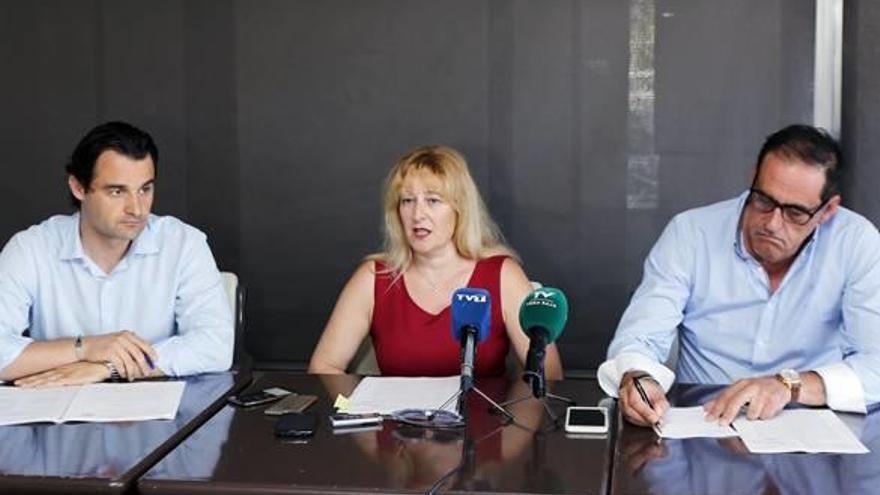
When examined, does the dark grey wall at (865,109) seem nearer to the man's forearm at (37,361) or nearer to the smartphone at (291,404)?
the smartphone at (291,404)

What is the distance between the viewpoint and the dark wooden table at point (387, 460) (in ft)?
5.89

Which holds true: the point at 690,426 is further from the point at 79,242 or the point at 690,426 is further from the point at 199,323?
the point at 79,242

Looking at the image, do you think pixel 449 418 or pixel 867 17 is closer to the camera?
pixel 449 418

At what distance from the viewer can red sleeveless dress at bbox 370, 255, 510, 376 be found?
2.96 meters

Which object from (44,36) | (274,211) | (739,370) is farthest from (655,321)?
(44,36)

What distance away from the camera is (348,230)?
14.1 ft

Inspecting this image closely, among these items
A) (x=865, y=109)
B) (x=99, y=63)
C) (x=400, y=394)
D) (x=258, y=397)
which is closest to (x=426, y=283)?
(x=400, y=394)

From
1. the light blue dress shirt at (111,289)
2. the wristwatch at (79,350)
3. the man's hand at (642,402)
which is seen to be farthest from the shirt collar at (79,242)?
the man's hand at (642,402)

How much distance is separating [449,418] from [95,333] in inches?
47.8

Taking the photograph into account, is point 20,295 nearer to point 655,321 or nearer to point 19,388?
point 19,388

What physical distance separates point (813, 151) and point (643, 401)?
0.78 m

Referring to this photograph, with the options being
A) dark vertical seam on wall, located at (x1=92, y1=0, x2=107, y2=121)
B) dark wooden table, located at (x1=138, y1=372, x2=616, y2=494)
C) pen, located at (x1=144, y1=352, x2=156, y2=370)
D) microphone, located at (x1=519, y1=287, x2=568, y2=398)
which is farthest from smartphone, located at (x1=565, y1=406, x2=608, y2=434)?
dark vertical seam on wall, located at (x1=92, y1=0, x2=107, y2=121)

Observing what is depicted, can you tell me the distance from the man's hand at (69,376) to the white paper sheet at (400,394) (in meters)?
0.61

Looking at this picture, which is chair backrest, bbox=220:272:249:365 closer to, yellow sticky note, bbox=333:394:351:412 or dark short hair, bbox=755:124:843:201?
yellow sticky note, bbox=333:394:351:412
